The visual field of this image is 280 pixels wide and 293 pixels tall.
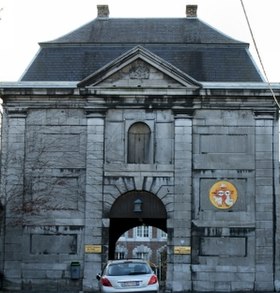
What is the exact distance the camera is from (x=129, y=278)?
25797 mm

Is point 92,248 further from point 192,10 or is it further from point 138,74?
point 192,10

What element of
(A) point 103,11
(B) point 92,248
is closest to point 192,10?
(A) point 103,11

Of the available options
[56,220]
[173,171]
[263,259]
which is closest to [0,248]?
[56,220]

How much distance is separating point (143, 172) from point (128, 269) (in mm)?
9792

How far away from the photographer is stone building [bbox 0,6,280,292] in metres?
35.1

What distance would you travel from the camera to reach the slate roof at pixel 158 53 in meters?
36.8

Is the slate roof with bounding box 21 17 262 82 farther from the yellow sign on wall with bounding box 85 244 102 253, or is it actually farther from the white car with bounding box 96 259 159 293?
the white car with bounding box 96 259 159 293

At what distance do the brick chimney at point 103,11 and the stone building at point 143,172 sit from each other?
5.57 meters

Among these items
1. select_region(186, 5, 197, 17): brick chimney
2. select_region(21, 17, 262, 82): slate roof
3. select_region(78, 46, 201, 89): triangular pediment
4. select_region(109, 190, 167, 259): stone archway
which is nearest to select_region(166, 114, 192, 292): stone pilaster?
select_region(109, 190, 167, 259): stone archway

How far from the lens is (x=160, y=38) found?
3859cm

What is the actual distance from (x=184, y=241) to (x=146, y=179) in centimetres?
294

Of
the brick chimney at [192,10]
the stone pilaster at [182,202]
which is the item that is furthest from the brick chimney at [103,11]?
the stone pilaster at [182,202]

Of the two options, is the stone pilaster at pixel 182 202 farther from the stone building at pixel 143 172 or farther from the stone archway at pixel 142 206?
the stone archway at pixel 142 206

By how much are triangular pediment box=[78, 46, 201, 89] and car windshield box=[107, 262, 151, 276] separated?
36.4 ft
